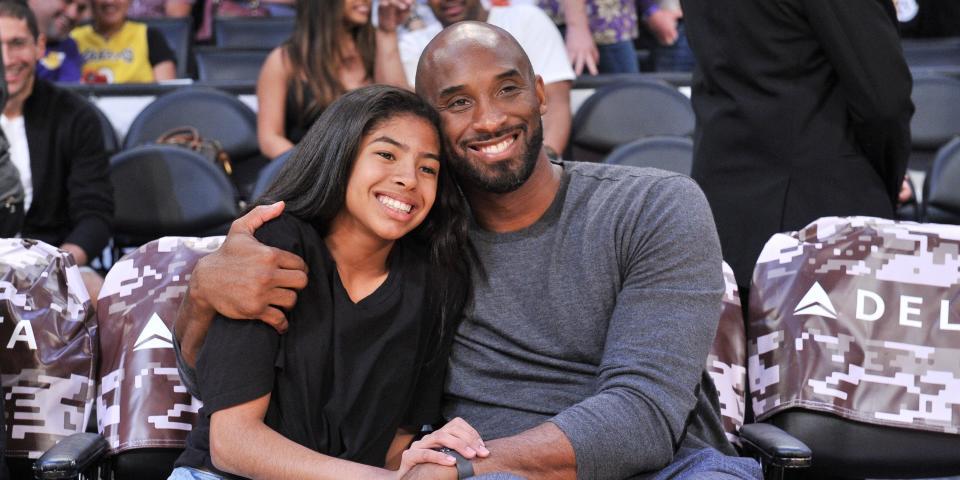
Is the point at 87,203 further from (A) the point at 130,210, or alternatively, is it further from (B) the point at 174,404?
(B) the point at 174,404

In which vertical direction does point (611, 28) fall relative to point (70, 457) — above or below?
above

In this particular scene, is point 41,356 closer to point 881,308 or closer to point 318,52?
point 881,308

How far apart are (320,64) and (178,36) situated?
88.6 inches

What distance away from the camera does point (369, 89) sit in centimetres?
244

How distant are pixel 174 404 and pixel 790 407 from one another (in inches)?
55.7

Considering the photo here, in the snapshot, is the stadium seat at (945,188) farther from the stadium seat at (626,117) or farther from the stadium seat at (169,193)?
the stadium seat at (169,193)

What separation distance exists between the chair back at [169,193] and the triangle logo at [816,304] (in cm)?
238

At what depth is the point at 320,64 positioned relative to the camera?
4.69 metres

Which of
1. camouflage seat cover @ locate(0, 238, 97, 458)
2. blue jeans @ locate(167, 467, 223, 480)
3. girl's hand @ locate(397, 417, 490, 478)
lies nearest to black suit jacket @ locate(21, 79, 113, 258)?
camouflage seat cover @ locate(0, 238, 97, 458)

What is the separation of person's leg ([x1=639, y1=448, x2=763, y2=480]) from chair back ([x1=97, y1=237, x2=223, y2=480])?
1.09 meters

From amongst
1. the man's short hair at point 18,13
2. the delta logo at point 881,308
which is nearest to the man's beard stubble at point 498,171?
the delta logo at point 881,308

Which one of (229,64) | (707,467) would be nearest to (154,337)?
(707,467)

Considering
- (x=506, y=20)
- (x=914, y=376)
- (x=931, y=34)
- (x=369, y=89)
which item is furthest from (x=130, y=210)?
(x=931, y=34)

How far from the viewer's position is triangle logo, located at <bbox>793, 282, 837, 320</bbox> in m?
2.74
